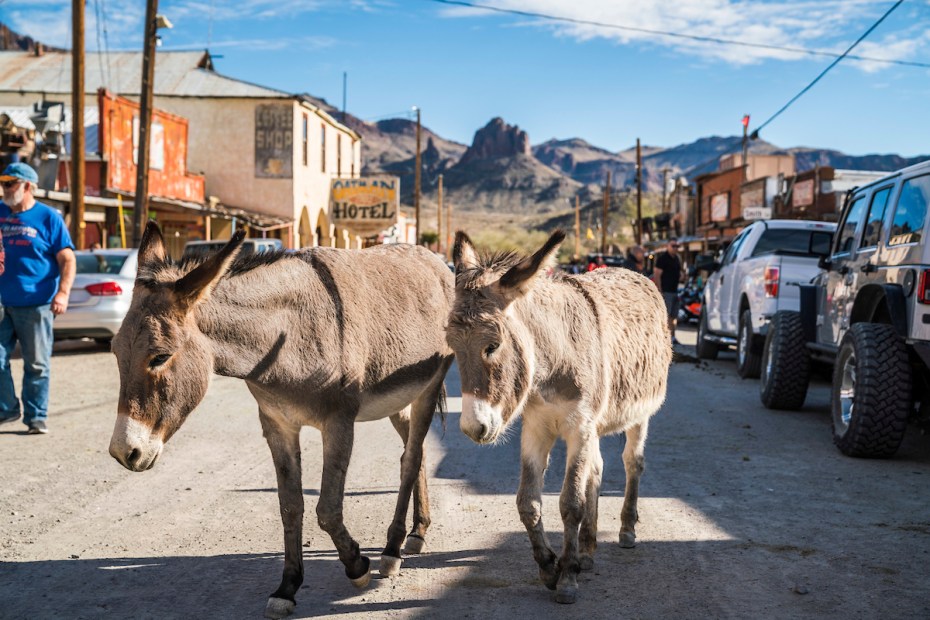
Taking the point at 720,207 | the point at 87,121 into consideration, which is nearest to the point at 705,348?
the point at 87,121

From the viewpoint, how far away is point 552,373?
13.7 feet

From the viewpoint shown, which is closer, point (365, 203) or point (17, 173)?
point (17, 173)

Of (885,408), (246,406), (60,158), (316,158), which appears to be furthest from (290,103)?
(885,408)

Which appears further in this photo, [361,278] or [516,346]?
[361,278]

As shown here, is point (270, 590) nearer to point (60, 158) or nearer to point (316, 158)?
point (60, 158)

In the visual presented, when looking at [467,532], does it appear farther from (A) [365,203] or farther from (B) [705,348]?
(A) [365,203]

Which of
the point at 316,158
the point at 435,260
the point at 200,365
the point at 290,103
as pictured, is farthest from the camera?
the point at 316,158

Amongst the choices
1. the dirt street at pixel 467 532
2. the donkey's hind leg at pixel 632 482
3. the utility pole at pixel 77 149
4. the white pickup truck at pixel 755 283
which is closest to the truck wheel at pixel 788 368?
the white pickup truck at pixel 755 283

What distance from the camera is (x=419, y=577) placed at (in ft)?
14.9

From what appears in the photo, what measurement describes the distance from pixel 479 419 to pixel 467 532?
189cm

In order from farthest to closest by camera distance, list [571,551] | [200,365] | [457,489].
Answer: [457,489] < [571,551] < [200,365]

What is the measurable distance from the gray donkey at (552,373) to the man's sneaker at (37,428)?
5711 mm

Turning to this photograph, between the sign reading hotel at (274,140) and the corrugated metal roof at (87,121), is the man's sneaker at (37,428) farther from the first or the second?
the sign reading hotel at (274,140)

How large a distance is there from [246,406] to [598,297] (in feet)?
21.2
